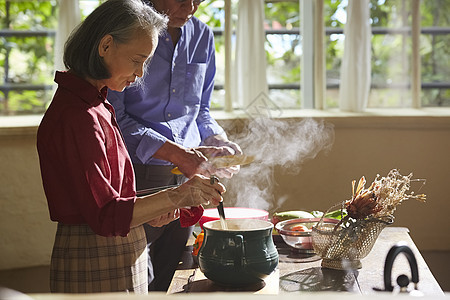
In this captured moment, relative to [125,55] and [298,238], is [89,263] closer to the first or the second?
[125,55]

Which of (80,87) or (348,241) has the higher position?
(80,87)

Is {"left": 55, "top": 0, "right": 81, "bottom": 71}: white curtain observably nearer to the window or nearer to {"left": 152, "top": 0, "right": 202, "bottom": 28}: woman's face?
the window

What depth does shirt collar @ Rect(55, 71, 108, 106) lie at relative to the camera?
1.78m

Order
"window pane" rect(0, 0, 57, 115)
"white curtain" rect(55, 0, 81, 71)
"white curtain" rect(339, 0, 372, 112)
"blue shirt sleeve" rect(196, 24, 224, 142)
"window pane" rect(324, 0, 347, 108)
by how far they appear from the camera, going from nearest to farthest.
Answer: "blue shirt sleeve" rect(196, 24, 224, 142) < "white curtain" rect(55, 0, 81, 71) < "white curtain" rect(339, 0, 372, 112) < "window pane" rect(0, 0, 57, 115) < "window pane" rect(324, 0, 347, 108)

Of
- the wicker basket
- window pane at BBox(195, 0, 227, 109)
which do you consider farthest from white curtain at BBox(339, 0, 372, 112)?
the wicker basket

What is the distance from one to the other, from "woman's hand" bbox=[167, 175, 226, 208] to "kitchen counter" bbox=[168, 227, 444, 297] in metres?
0.28

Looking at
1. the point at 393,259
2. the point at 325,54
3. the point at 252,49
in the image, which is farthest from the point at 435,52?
the point at 393,259

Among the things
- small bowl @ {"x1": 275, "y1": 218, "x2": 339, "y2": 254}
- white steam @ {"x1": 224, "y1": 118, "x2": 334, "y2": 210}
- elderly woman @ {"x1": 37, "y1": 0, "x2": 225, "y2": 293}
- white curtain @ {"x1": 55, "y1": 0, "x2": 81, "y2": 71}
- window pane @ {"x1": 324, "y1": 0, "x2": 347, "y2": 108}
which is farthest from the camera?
window pane @ {"x1": 324, "y1": 0, "x2": 347, "y2": 108}

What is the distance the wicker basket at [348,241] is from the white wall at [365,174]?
181cm

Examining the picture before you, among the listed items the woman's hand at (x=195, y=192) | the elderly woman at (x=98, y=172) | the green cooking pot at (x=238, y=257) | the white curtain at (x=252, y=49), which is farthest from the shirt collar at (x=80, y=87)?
the white curtain at (x=252, y=49)

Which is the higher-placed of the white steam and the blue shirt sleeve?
the blue shirt sleeve

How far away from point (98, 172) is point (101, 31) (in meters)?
0.44

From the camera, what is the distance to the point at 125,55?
1812mm

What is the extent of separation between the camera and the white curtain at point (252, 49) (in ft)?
13.5
